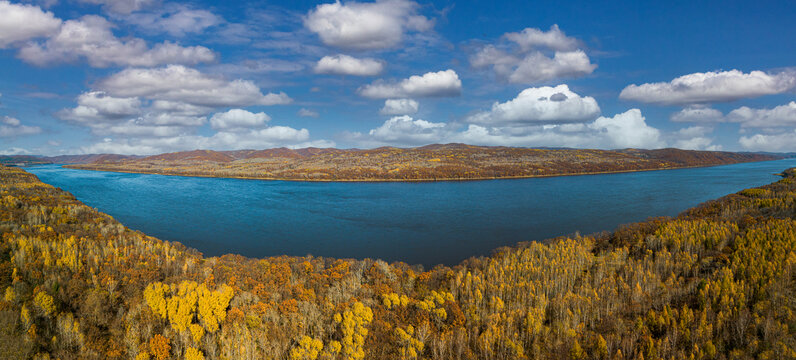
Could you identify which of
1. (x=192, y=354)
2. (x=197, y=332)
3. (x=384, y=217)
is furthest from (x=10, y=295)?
(x=384, y=217)

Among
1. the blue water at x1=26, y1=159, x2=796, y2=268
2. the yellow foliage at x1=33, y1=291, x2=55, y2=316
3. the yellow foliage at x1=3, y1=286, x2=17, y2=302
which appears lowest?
the blue water at x1=26, y1=159, x2=796, y2=268

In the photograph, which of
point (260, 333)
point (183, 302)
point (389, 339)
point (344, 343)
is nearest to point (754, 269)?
point (389, 339)

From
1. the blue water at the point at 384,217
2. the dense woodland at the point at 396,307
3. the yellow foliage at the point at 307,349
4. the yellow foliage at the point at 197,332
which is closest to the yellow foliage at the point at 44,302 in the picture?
the dense woodland at the point at 396,307

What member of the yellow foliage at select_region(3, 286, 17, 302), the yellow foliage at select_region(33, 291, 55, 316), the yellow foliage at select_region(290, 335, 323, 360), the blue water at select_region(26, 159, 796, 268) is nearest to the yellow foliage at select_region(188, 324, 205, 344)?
the yellow foliage at select_region(290, 335, 323, 360)

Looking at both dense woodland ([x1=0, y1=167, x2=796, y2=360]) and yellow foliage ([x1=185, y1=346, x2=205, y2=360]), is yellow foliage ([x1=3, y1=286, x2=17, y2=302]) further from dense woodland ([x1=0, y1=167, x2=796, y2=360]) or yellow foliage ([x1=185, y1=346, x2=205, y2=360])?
yellow foliage ([x1=185, y1=346, x2=205, y2=360])

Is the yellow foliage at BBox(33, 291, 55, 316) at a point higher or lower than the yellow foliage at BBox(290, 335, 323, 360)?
higher

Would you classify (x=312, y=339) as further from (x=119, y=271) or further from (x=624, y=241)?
(x=624, y=241)

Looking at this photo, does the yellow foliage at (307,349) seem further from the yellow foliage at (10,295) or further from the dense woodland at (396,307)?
the yellow foliage at (10,295)
